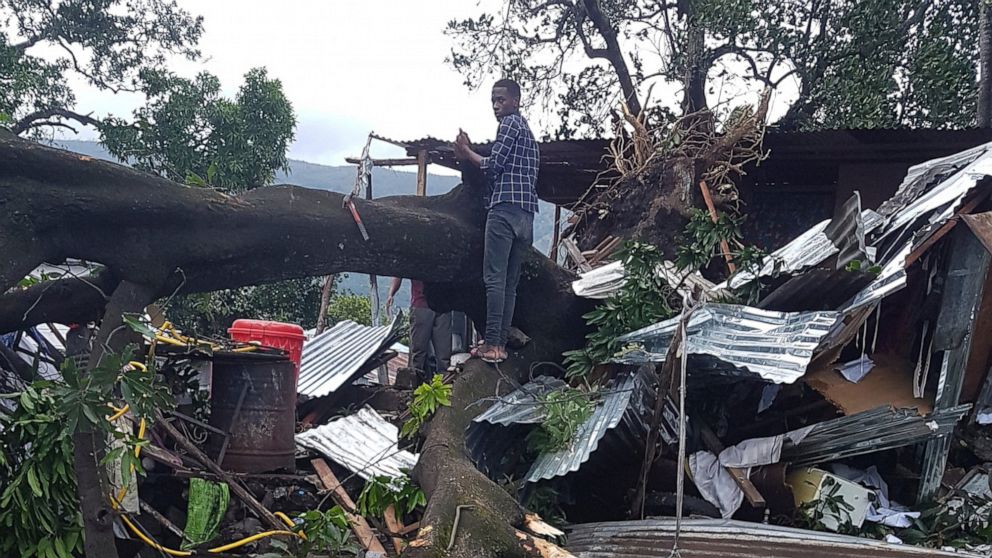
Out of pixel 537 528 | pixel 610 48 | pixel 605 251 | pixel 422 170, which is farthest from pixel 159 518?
pixel 610 48

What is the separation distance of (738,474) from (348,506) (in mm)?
2376

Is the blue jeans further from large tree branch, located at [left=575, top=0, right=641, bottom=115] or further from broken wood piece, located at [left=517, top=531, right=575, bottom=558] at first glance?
large tree branch, located at [left=575, top=0, right=641, bottom=115]

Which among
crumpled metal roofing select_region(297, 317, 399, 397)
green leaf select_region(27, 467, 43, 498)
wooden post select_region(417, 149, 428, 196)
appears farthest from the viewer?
wooden post select_region(417, 149, 428, 196)

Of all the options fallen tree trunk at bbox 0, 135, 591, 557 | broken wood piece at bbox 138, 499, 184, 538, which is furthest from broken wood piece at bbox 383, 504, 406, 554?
broken wood piece at bbox 138, 499, 184, 538

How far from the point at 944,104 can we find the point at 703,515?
8.24 meters

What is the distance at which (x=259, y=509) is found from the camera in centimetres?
445

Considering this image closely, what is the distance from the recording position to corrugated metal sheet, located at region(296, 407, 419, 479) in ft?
17.2

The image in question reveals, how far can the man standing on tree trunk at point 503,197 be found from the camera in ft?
16.6

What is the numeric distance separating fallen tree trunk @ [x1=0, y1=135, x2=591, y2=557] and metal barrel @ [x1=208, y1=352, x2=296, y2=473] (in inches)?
44.1

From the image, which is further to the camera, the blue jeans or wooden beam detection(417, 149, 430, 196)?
wooden beam detection(417, 149, 430, 196)

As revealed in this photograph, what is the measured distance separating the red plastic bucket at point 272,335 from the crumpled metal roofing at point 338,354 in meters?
0.59

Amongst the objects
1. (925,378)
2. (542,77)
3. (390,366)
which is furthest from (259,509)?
(542,77)

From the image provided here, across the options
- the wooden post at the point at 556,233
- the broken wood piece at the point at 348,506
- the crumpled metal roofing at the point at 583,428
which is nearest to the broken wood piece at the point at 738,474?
the crumpled metal roofing at the point at 583,428

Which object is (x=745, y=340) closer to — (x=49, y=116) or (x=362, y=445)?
(x=362, y=445)
